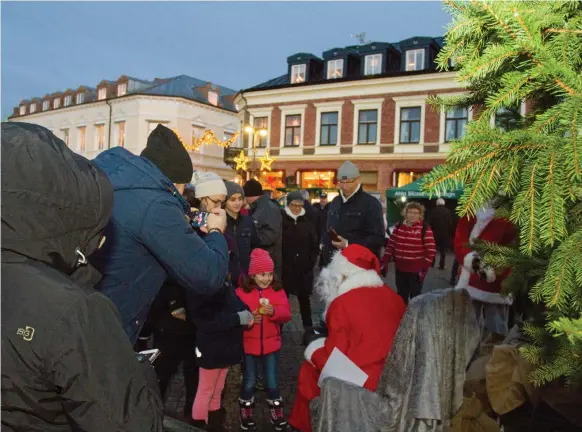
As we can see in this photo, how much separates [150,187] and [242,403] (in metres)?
2.56

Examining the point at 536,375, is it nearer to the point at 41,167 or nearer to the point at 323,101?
the point at 41,167

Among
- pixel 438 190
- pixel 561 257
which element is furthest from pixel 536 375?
pixel 438 190

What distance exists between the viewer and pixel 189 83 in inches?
1459

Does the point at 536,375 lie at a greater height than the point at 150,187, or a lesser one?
lesser

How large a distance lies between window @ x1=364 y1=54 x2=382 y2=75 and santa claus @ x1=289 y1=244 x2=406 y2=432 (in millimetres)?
23884

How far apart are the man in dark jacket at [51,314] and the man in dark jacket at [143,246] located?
0.86 metres

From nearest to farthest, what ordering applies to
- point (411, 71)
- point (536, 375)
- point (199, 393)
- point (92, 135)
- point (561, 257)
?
1. point (561, 257)
2. point (536, 375)
3. point (199, 393)
4. point (411, 71)
5. point (92, 135)

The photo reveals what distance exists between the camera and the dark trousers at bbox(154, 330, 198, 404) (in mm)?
3920

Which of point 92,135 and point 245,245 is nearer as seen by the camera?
point 245,245

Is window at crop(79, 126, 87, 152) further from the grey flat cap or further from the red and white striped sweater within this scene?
the grey flat cap

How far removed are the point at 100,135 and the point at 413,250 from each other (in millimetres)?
33492

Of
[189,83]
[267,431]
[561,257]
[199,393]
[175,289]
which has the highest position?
[189,83]

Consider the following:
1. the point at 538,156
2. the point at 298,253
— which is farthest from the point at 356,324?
the point at 298,253

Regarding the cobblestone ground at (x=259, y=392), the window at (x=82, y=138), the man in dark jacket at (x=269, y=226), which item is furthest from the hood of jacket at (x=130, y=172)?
the window at (x=82, y=138)
